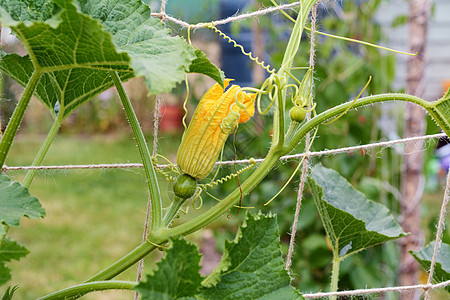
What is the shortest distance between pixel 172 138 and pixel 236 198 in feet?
15.2

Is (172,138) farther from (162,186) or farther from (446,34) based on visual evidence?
(446,34)

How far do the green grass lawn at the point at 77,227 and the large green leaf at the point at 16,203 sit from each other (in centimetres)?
106

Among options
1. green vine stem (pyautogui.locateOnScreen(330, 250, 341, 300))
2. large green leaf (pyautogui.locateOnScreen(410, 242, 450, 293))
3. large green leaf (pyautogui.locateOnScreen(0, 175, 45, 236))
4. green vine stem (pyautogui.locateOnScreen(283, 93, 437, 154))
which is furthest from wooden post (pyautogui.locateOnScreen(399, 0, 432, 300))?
large green leaf (pyautogui.locateOnScreen(0, 175, 45, 236))

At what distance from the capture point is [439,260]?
934 mm

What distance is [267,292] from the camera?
662mm

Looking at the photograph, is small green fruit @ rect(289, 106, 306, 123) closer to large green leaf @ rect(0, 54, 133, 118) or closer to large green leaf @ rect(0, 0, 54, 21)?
large green leaf @ rect(0, 54, 133, 118)

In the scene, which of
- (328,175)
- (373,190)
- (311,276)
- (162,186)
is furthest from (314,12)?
(162,186)

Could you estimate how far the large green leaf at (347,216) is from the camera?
32.2 inches

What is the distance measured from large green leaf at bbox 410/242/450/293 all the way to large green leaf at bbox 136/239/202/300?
0.46m

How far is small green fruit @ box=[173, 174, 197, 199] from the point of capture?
693 mm

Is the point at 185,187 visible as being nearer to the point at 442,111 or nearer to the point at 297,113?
the point at 297,113

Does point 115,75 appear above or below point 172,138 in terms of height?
below

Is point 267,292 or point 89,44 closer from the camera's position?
point 89,44

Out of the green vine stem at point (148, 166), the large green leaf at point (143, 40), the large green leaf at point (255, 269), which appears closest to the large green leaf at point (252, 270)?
the large green leaf at point (255, 269)
